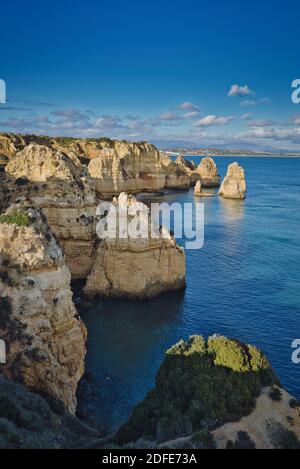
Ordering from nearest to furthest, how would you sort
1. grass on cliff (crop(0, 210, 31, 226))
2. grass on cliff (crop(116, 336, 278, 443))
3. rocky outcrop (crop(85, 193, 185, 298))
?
grass on cliff (crop(116, 336, 278, 443)) < grass on cliff (crop(0, 210, 31, 226)) < rocky outcrop (crop(85, 193, 185, 298))

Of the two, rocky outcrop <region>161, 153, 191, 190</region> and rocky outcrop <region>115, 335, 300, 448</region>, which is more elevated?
rocky outcrop <region>161, 153, 191, 190</region>

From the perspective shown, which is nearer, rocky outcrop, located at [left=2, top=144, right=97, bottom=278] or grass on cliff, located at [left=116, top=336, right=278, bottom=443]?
grass on cliff, located at [left=116, top=336, right=278, bottom=443]

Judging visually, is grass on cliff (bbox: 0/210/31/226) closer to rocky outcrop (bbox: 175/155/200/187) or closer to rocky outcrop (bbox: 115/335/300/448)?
rocky outcrop (bbox: 115/335/300/448)

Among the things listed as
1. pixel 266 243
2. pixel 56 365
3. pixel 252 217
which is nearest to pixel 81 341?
pixel 56 365

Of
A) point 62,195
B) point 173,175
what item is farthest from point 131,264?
point 173,175

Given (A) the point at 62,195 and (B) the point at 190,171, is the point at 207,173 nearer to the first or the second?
(B) the point at 190,171

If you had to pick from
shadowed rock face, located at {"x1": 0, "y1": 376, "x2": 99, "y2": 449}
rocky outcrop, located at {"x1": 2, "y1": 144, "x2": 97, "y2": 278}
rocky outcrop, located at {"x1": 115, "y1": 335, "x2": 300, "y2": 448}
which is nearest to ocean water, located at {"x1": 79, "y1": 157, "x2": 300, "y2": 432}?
shadowed rock face, located at {"x1": 0, "y1": 376, "x2": 99, "y2": 449}
